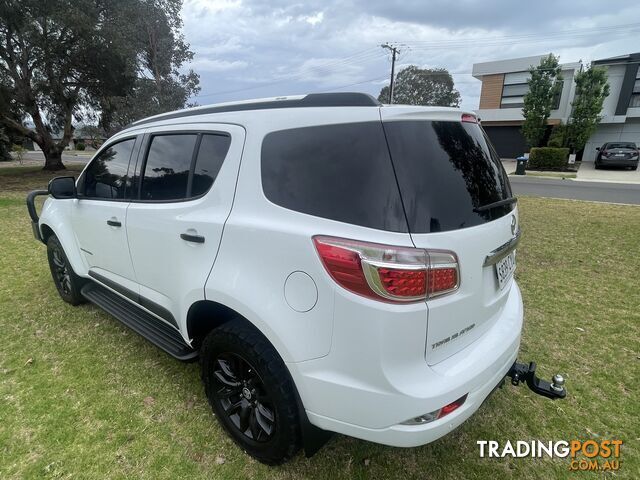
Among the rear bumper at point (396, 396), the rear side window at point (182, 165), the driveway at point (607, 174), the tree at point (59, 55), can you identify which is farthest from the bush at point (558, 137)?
the rear side window at point (182, 165)

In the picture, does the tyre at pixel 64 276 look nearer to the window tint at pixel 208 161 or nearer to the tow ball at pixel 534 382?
the window tint at pixel 208 161

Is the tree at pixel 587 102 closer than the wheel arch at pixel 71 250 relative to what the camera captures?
No

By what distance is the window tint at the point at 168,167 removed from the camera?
230cm

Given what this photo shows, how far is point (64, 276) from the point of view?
3951 millimetres

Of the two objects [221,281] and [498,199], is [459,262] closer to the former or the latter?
[498,199]

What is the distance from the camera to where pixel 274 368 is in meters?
1.79

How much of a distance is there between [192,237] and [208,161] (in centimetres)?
45

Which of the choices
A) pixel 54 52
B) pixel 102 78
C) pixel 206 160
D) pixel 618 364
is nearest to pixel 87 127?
pixel 102 78

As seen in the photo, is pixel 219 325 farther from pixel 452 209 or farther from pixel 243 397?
pixel 452 209

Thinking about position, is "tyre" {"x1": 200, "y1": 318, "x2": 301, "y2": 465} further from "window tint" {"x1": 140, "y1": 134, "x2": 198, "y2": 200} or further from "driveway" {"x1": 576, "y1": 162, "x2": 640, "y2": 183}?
"driveway" {"x1": 576, "y1": 162, "x2": 640, "y2": 183}

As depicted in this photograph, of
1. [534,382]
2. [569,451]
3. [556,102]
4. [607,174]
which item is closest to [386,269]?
[534,382]

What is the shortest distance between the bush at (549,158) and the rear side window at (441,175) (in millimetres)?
27087

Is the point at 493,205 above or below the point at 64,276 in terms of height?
above

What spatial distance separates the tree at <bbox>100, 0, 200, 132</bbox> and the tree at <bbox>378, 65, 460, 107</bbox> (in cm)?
3759
